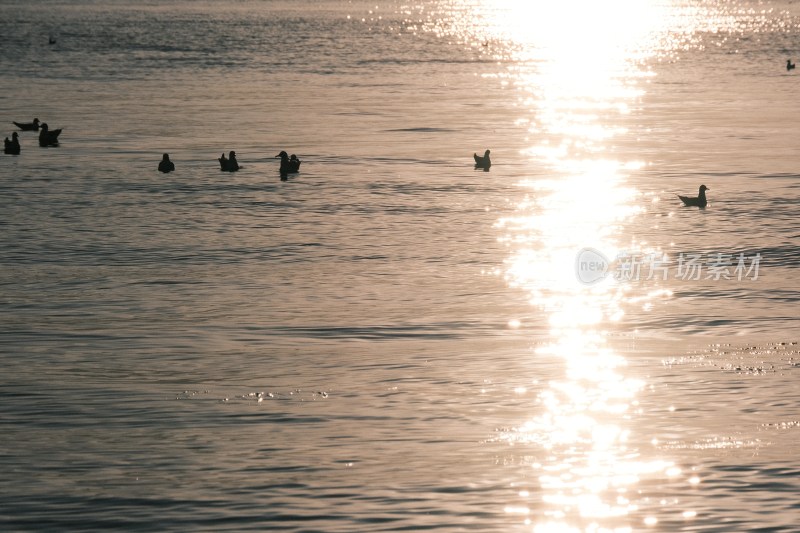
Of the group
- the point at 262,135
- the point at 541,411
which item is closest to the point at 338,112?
the point at 262,135

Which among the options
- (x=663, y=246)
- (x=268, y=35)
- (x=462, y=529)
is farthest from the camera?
(x=268, y=35)

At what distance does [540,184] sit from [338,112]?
902 inches

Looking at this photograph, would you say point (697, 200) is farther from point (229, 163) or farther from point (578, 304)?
point (229, 163)

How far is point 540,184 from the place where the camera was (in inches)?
1588

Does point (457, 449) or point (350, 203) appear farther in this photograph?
point (350, 203)

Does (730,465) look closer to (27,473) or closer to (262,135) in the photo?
(27,473)

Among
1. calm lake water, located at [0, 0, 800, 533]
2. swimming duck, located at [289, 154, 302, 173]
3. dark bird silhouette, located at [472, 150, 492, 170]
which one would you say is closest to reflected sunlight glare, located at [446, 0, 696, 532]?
calm lake water, located at [0, 0, 800, 533]

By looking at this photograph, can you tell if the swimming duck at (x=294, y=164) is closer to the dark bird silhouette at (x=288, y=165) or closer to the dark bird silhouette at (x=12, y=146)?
the dark bird silhouette at (x=288, y=165)

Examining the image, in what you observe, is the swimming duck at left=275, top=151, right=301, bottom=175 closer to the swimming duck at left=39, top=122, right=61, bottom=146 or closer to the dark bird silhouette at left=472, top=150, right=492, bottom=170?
the dark bird silhouette at left=472, top=150, right=492, bottom=170

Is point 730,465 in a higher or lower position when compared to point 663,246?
lower
